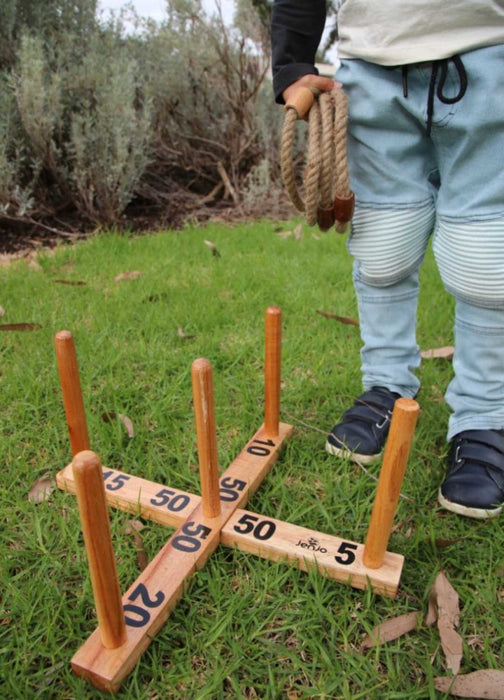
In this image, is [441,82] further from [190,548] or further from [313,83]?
[190,548]

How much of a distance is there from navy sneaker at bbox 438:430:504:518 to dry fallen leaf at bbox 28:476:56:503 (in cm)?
87

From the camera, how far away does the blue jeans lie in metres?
1.12

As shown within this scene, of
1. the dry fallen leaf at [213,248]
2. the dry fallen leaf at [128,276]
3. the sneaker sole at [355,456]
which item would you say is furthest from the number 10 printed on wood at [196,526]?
the dry fallen leaf at [213,248]

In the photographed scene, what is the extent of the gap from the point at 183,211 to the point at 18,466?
2.37 meters

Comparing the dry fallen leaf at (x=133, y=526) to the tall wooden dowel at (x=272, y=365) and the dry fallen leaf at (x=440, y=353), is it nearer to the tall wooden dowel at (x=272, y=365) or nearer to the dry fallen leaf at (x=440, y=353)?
the tall wooden dowel at (x=272, y=365)

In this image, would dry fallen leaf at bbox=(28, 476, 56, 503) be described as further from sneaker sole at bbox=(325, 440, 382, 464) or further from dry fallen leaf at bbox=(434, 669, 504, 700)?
dry fallen leaf at bbox=(434, 669, 504, 700)

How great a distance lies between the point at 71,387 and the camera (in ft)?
3.73

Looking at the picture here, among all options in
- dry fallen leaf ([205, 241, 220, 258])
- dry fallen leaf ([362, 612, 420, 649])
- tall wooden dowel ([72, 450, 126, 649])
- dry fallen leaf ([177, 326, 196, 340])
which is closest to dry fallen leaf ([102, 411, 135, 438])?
dry fallen leaf ([177, 326, 196, 340])

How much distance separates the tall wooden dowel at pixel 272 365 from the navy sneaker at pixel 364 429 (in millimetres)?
156

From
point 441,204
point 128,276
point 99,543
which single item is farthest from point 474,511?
point 128,276

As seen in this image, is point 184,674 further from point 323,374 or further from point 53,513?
point 323,374

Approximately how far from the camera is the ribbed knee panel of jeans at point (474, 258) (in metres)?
1.14

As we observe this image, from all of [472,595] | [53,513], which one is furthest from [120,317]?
[472,595]

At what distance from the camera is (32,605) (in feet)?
3.35
